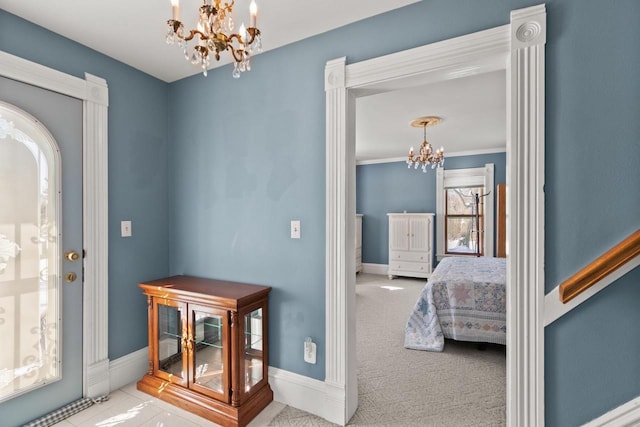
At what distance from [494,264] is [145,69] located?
4198mm

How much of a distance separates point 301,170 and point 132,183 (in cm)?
143

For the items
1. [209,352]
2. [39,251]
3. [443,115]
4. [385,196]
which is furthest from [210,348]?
[385,196]

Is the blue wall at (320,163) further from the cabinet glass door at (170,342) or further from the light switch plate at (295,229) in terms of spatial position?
the cabinet glass door at (170,342)

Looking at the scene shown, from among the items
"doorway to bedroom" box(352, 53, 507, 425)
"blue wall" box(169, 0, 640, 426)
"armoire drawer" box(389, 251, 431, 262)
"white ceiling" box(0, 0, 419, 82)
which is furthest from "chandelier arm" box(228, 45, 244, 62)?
"armoire drawer" box(389, 251, 431, 262)

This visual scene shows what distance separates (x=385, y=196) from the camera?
265 inches

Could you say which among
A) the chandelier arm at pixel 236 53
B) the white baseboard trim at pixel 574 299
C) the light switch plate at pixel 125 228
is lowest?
the white baseboard trim at pixel 574 299

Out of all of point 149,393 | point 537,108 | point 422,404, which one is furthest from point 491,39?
point 149,393

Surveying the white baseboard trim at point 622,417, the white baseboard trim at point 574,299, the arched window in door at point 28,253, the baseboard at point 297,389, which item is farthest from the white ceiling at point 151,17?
the baseboard at point 297,389

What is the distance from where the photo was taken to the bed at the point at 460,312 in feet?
9.55

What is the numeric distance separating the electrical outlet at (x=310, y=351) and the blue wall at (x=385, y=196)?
484 centimetres

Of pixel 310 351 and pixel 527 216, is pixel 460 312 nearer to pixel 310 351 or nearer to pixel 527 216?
pixel 310 351

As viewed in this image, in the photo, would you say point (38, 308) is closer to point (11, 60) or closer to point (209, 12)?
point (11, 60)

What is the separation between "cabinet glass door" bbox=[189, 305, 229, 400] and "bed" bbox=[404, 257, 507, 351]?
6.17 feet

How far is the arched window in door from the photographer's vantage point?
182cm
